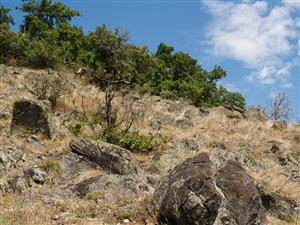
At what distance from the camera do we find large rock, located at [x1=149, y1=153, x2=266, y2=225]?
23.4 feet

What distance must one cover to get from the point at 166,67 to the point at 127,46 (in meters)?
9.19

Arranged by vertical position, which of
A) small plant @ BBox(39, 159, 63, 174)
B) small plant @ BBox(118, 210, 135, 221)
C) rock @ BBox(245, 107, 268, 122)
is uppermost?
rock @ BBox(245, 107, 268, 122)

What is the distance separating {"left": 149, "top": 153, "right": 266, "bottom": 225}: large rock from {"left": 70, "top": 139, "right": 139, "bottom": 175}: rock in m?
2.25

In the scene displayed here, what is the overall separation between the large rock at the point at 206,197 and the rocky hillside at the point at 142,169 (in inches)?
0.6

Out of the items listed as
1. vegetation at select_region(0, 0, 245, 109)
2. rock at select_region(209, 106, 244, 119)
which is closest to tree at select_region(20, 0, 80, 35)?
vegetation at select_region(0, 0, 245, 109)

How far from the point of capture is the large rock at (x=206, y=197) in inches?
281

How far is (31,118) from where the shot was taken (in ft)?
38.8

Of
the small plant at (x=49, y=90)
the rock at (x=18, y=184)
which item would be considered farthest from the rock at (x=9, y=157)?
the small plant at (x=49, y=90)

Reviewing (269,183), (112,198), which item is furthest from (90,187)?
(269,183)

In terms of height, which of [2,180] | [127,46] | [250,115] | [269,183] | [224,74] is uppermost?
[224,74]

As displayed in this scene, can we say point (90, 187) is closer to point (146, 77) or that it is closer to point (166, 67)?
point (146, 77)

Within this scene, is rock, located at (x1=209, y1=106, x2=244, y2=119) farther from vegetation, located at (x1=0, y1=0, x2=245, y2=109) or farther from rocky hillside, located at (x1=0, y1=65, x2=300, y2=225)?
vegetation, located at (x1=0, y1=0, x2=245, y2=109)

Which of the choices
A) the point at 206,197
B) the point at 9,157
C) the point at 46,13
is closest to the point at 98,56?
the point at 46,13

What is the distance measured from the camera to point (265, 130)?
16.3 m
